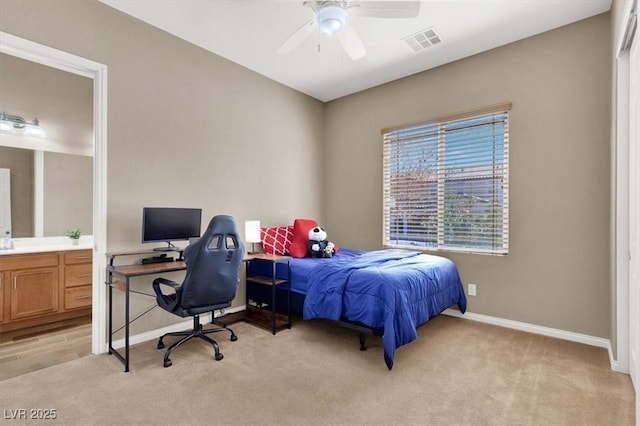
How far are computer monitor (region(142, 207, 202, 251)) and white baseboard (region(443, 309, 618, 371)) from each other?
10.1 ft

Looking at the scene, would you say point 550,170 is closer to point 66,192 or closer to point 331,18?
point 331,18

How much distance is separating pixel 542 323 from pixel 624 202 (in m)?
1.43

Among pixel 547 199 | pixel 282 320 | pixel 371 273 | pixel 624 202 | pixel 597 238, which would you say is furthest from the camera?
pixel 282 320

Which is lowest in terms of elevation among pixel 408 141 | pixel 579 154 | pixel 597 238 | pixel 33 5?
pixel 597 238

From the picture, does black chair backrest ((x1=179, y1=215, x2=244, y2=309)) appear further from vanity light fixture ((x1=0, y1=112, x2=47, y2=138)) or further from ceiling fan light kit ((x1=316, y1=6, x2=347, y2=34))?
vanity light fixture ((x1=0, y1=112, x2=47, y2=138))

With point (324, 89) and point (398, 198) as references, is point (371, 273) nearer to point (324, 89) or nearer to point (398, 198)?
point (398, 198)

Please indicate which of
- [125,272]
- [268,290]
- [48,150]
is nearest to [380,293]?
[268,290]

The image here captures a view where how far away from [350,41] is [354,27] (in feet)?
1.79

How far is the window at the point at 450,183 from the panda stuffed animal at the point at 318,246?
98 cm

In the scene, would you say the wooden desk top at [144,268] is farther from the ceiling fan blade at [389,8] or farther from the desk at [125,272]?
the ceiling fan blade at [389,8]

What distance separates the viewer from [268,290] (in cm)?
372

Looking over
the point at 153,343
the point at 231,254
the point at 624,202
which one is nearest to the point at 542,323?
the point at 624,202

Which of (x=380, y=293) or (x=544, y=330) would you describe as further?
(x=544, y=330)

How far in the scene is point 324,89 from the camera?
4.75 meters
